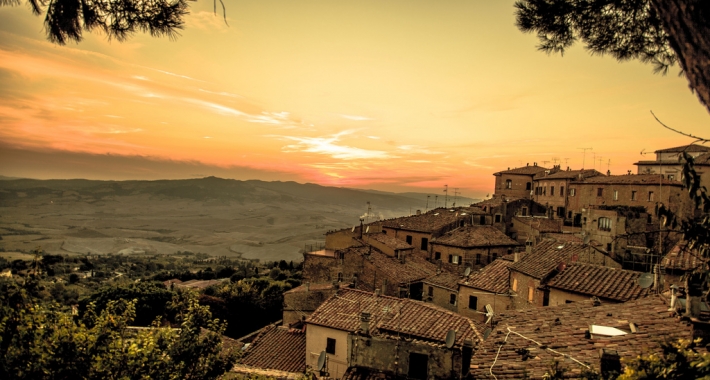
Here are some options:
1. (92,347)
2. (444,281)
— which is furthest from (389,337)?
(444,281)

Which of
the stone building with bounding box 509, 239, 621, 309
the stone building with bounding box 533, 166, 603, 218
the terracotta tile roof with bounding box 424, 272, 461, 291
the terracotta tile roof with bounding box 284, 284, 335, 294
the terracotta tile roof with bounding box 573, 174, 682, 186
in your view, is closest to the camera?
the stone building with bounding box 509, 239, 621, 309

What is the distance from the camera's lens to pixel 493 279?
22.3 meters

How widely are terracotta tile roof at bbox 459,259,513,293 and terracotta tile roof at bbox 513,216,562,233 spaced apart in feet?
59.9

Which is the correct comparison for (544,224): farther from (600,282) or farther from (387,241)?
(600,282)

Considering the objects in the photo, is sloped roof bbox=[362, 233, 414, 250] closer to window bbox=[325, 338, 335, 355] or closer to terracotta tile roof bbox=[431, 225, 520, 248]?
terracotta tile roof bbox=[431, 225, 520, 248]

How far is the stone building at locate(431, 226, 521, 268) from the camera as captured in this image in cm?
3450

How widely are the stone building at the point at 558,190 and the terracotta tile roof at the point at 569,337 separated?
3797cm

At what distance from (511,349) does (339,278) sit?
65.3 ft

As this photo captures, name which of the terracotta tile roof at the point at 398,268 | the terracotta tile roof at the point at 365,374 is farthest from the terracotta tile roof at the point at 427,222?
the terracotta tile roof at the point at 365,374

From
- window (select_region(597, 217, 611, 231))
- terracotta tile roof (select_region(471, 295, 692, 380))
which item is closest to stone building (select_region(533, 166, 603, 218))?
window (select_region(597, 217, 611, 231))

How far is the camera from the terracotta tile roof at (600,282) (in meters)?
14.6

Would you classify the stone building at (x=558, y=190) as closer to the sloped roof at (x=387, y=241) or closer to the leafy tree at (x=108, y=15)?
the sloped roof at (x=387, y=241)

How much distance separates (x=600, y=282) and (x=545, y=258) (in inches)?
164

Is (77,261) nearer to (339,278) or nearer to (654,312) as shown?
(339,278)
